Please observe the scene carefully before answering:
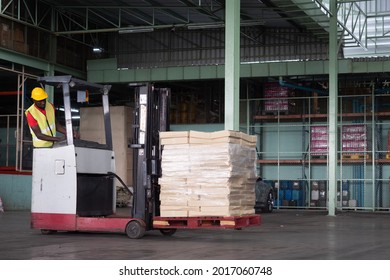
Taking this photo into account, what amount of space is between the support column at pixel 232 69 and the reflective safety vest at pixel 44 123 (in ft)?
11.9

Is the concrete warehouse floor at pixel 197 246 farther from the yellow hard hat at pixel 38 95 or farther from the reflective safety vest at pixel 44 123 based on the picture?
the yellow hard hat at pixel 38 95

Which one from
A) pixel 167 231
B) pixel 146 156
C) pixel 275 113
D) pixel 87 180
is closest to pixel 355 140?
pixel 275 113

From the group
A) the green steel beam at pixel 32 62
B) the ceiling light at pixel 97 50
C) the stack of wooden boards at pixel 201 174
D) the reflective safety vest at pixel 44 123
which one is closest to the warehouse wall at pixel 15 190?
the green steel beam at pixel 32 62

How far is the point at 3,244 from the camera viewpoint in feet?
32.3

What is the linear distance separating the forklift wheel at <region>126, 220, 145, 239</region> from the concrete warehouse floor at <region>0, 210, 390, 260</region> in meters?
0.10

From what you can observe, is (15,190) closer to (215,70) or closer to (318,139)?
(215,70)

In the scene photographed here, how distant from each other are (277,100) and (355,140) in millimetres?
3743

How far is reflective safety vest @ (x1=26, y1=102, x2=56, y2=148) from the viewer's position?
10.8 m

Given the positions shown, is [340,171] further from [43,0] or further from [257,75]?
[43,0]

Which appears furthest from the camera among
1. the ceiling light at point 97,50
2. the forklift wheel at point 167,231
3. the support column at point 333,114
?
the ceiling light at point 97,50

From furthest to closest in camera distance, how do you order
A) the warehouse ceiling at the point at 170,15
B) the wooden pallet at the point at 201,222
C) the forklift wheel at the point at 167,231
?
the warehouse ceiling at the point at 170,15, the forklift wheel at the point at 167,231, the wooden pallet at the point at 201,222

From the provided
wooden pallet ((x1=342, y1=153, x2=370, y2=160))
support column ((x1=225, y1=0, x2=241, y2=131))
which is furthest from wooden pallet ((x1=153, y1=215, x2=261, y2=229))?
wooden pallet ((x1=342, y1=153, x2=370, y2=160))

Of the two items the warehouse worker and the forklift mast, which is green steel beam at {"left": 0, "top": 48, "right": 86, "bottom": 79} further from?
the forklift mast

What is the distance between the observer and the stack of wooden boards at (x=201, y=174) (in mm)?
10188
